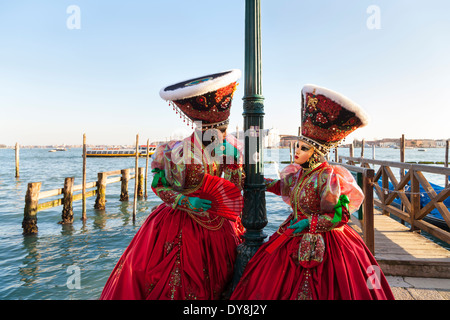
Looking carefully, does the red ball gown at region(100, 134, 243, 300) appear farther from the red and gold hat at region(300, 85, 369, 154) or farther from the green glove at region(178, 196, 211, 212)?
the red and gold hat at region(300, 85, 369, 154)

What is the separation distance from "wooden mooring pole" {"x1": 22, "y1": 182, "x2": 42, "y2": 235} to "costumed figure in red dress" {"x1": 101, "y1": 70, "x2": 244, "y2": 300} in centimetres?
855

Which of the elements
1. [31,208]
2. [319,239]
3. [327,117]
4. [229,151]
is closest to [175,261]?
[229,151]

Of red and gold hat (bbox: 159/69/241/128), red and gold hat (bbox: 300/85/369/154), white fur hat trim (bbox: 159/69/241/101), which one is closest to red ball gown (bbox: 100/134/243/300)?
red and gold hat (bbox: 159/69/241/128)

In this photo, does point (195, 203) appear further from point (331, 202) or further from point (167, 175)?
point (331, 202)

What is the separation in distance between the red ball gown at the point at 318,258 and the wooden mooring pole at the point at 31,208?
932cm

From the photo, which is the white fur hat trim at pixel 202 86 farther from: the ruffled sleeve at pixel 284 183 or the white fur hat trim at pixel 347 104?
the ruffled sleeve at pixel 284 183

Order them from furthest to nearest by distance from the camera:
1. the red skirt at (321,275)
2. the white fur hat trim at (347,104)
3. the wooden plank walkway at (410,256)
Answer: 1. the wooden plank walkway at (410,256)
2. the white fur hat trim at (347,104)
3. the red skirt at (321,275)

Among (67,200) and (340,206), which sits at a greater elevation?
(340,206)

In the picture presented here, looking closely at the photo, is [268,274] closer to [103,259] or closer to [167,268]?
[167,268]

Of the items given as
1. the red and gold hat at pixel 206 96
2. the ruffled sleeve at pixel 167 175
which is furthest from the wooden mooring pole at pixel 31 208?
the red and gold hat at pixel 206 96

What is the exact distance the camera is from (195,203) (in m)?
2.19

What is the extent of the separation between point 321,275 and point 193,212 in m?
1.00

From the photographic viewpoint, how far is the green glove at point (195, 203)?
219 centimetres

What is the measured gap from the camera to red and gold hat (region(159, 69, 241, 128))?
84.2 inches
